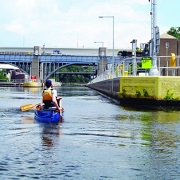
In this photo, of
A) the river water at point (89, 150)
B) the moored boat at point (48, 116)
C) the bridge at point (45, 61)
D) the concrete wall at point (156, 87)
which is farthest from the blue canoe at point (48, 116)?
the bridge at point (45, 61)

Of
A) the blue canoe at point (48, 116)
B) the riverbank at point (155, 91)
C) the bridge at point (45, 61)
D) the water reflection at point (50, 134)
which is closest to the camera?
the water reflection at point (50, 134)

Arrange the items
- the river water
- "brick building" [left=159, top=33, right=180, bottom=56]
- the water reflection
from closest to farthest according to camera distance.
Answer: the river water
the water reflection
"brick building" [left=159, top=33, right=180, bottom=56]

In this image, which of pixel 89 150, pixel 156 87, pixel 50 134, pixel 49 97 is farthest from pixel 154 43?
pixel 89 150

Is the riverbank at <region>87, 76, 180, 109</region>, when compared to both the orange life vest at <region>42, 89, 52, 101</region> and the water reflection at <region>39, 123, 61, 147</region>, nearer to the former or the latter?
the orange life vest at <region>42, 89, 52, 101</region>

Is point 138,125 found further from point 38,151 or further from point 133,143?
point 38,151

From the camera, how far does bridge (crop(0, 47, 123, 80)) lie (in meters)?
144

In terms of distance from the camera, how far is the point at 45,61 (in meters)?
152

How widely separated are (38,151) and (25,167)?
6.47 feet

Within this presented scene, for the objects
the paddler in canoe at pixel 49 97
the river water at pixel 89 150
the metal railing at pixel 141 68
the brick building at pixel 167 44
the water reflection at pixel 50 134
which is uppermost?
the brick building at pixel 167 44

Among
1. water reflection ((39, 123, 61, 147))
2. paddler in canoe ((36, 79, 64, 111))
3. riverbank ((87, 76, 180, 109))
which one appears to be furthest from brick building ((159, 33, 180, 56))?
water reflection ((39, 123, 61, 147))

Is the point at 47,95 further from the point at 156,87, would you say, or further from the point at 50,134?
the point at 156,87

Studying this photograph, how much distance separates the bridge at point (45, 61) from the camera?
14412 cm

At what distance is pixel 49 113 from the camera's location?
1961 cm

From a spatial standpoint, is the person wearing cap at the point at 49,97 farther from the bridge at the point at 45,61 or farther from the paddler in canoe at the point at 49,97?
the bridge at the point at 45,61
